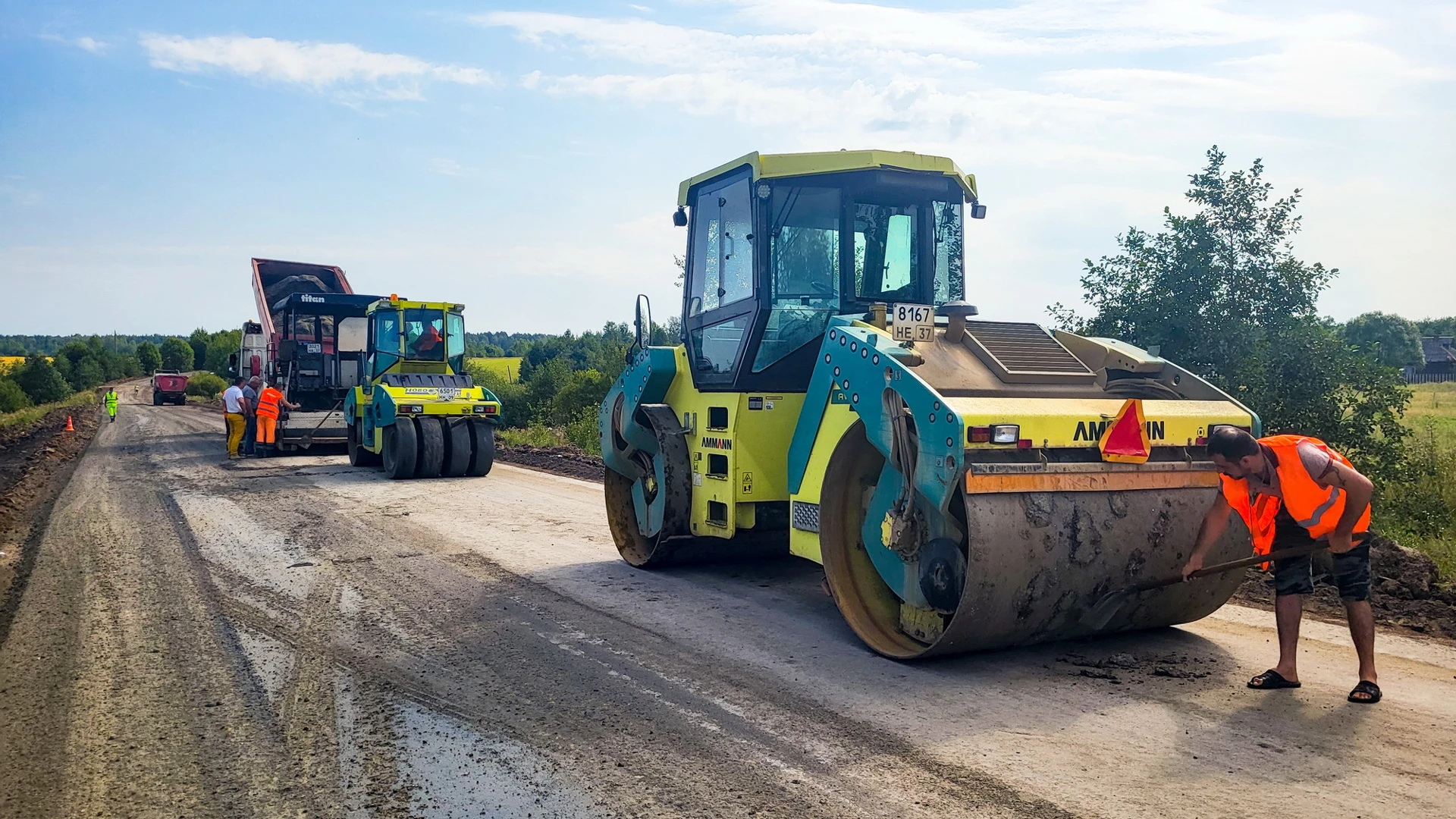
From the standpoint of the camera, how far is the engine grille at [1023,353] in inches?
222

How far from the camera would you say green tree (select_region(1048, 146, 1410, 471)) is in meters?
10.8

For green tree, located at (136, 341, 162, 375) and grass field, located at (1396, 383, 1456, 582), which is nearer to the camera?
grass field, located at (1396, 383, 1456, 582)

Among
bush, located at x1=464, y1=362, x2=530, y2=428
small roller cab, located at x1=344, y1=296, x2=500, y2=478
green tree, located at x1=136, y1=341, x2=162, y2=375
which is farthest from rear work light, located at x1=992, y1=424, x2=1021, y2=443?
green tree, located at x1=136, y1=341, x2=162, y2=375

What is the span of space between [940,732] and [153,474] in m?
15.2

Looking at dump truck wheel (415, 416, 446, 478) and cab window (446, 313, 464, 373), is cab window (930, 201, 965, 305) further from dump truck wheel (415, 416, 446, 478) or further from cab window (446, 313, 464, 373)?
cab window (446, 313, 464, 373)

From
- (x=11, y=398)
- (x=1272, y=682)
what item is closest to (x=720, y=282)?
(x=1272, y=682)

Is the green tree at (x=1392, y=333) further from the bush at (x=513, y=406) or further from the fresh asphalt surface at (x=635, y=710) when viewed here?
the fresh asphalt surface at (x=635, y=710)

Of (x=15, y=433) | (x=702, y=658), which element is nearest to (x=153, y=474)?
(x=702, y=658)

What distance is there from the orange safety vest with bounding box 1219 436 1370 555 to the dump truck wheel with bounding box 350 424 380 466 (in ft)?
47.6

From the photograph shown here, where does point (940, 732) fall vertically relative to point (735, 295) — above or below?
below

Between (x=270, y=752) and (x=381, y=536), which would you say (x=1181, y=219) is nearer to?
(x=381, y=536)

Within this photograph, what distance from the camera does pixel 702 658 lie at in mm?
5523

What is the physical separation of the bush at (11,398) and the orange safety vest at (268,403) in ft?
131

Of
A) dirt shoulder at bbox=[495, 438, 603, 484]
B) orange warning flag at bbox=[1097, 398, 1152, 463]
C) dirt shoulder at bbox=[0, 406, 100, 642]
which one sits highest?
orange warning flag at bbox=[1097, 398, 1152, 463]
